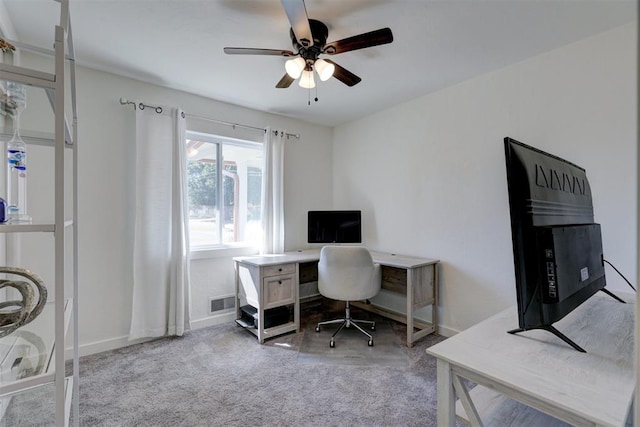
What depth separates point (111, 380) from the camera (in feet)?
6.75

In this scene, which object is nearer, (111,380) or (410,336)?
(111,380)

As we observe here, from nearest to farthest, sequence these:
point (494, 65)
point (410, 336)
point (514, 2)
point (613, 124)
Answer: point (514, 2) → point (613, 124) → point (494, 65) → point (410, 336)

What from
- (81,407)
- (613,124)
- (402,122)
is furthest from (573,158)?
(81,407)

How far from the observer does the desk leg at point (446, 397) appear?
97cm

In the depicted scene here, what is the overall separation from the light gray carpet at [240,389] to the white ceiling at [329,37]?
2.42 meters

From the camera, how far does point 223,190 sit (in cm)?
323

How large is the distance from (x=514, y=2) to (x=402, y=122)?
160 centimetres

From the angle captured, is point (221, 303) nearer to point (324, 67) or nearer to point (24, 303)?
point (24, 303)

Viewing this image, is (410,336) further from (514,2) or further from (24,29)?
(24,29)

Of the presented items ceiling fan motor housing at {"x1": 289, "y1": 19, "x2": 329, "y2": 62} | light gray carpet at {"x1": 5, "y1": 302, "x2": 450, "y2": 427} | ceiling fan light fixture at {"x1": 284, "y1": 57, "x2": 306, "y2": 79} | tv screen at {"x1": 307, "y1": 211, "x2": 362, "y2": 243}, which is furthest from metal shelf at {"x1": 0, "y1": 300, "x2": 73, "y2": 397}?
tv screen at {"x1": 307, "y1": 211, "x2": 362, "y2": 243}

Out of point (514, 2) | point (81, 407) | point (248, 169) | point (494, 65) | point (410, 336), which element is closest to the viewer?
point (514, 2)

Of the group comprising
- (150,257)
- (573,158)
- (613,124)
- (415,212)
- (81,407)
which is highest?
(613,124)

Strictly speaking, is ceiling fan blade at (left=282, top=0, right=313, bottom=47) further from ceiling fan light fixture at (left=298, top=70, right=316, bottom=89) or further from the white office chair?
the white office chair

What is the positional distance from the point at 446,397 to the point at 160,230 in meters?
2.59
